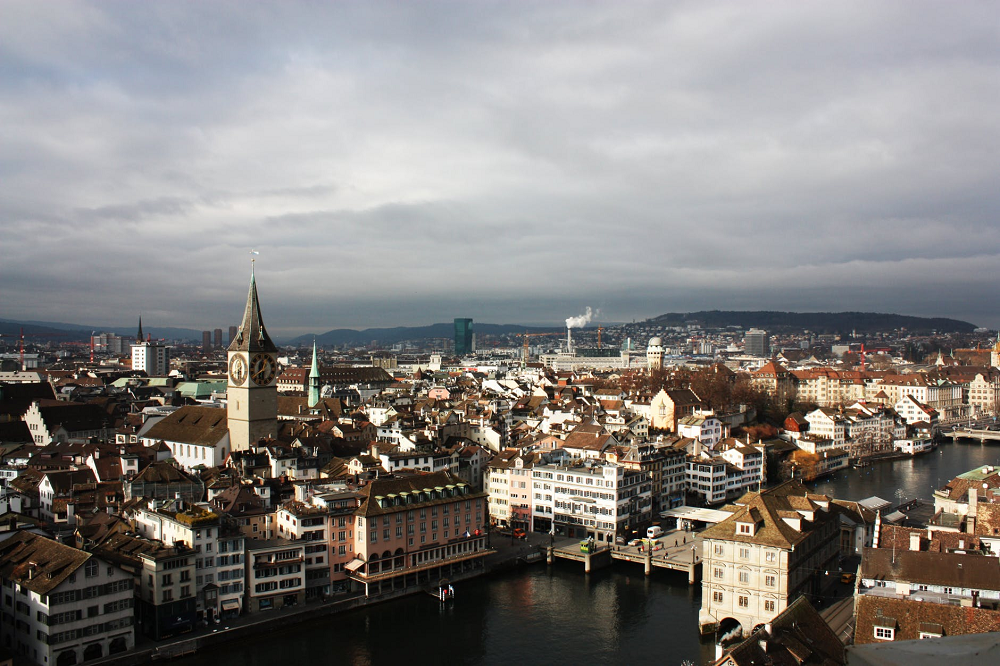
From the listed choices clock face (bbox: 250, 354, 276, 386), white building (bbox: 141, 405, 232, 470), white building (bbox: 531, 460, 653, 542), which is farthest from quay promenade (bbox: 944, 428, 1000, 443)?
white building (bbox: 141, 405, 232, 470)

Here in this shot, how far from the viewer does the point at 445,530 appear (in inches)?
1410

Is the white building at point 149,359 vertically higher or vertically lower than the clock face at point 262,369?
lower

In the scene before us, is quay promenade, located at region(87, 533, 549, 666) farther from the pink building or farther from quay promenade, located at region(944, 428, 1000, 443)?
quay promenade, located at region(944, 428, 1000, 443)

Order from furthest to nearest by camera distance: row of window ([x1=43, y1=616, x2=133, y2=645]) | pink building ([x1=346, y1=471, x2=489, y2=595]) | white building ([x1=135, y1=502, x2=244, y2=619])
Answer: pink building ([x1=346, y1=471, x2=489, y2=595])
white building ([x1=135, y1=502, x2=244, y2=619])
row of window ([x1=43, y1=616, x2=133, y2=645])

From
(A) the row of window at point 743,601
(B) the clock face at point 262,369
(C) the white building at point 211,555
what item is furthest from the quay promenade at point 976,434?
(C) the white building at point 211,555

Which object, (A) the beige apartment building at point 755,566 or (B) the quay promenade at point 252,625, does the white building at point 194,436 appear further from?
(A) the beige apartment building at point 755,566

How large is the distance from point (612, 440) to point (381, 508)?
21.3 m

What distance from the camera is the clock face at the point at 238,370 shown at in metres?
48.8

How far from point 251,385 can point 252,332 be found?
347 cm

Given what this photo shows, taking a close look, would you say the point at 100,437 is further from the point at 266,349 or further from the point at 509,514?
the point at 509,514

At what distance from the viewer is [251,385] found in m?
48.8

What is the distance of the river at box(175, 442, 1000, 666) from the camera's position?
27.3 metres

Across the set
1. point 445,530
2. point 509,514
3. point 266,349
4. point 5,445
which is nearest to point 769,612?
point 445,530

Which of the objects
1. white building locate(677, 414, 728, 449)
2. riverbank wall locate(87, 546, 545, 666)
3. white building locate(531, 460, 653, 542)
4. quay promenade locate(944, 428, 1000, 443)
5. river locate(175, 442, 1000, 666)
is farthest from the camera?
quay promenade locate(944, 428, 1000, 443)
